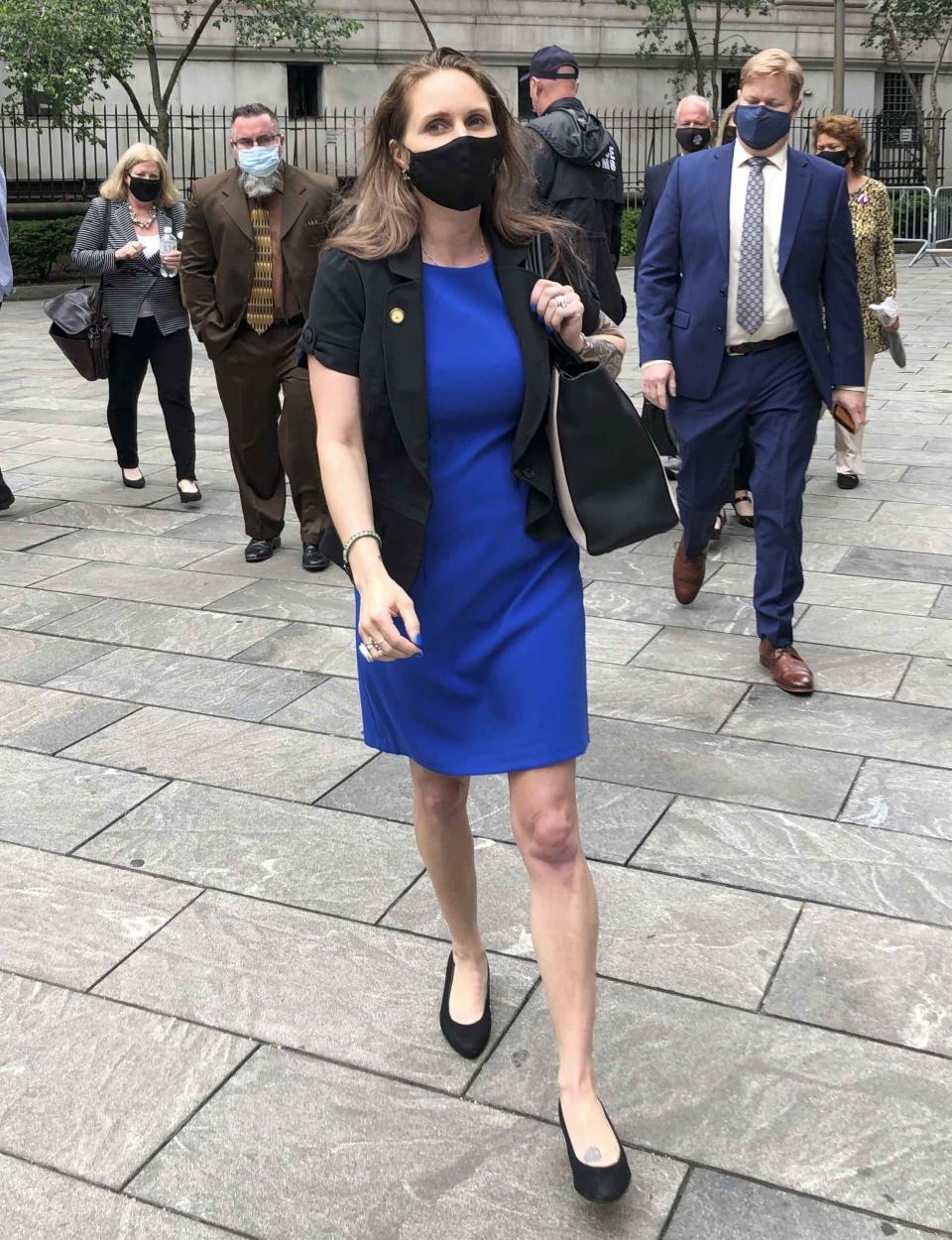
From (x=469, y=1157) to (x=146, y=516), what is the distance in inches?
226

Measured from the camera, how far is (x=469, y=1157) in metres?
2.72

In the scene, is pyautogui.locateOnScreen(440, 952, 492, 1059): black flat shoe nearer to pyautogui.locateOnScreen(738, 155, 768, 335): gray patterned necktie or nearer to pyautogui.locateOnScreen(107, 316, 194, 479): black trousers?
pyautogui.locateOnScreen(738, 155, 768, 335): gray patterned necktie

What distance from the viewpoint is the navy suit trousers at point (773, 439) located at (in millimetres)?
5172

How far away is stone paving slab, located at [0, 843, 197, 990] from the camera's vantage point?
136 inches

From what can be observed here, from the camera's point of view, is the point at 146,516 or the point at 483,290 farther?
the point at 146,516

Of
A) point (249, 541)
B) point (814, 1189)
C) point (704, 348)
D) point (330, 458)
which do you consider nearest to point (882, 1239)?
point (814, 1189)

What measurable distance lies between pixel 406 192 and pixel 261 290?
397 cm

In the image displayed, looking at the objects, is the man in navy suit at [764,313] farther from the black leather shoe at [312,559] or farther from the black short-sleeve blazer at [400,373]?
the black short-sleeve blazer at [400,373]

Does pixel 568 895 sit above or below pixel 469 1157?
above

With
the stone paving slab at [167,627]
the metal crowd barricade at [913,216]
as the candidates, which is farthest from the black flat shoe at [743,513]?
the metal crowd barricade at [913,216]

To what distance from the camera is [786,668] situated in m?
5.15

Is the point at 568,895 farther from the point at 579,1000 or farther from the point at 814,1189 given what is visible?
the point at 814,1189

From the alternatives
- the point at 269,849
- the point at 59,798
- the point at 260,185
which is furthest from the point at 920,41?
the point at 269,849

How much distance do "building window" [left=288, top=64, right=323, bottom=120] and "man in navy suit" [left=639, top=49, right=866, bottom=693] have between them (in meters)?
24.5
